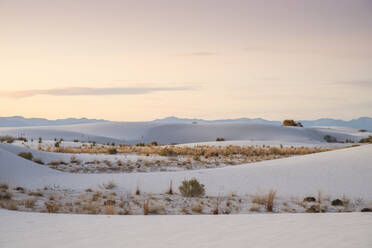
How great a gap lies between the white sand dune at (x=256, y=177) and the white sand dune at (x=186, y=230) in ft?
14.5

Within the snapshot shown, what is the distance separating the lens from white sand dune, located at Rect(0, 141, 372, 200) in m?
12.8

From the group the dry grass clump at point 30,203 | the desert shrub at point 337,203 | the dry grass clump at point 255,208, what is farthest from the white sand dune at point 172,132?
the dry grass clump at point 255,208

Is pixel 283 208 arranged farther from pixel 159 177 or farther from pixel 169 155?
pixel 169 155

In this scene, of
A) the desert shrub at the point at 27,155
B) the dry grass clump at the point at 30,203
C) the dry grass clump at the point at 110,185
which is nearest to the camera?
the dry grass clump at the point at 30,203

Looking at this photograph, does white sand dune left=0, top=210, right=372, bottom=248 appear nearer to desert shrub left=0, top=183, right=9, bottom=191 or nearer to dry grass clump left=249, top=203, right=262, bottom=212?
dry grass clump left=249, top=203, right=262, bottom=212

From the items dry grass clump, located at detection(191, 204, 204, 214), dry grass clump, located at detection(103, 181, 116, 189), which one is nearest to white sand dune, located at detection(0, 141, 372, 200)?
dry grass clump, located at detection(103, 181, 116, 189)

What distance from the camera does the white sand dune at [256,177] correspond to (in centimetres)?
1278

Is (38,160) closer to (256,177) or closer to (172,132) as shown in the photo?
(256,177)

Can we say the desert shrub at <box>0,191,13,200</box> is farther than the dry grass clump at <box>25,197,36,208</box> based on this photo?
Yes

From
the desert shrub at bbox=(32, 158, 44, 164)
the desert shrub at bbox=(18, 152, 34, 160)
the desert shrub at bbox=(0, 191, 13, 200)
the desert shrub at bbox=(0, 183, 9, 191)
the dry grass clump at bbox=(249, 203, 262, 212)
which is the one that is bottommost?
the dry grass clump at bbox=(249, 203, 262, 212)

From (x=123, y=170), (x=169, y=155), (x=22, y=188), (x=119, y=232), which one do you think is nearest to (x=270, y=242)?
(x=119, y=232)

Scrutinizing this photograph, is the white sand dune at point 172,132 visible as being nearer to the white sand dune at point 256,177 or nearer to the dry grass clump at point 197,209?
the white sand dune at point 256,177

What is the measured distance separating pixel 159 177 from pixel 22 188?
500 centimetres

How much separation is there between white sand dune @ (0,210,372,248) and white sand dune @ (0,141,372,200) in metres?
4.42
